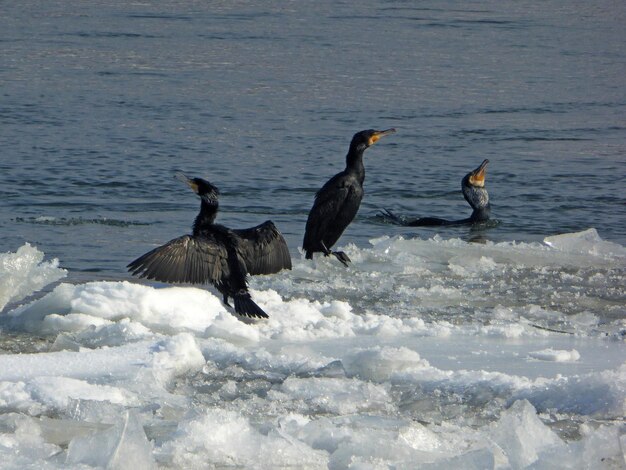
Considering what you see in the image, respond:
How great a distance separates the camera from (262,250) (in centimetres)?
709

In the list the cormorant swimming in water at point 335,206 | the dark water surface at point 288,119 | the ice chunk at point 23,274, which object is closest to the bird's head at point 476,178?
the dark water surface at point 288,119

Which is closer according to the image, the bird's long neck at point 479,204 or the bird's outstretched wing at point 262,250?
the bird's outstretched wing at point 262,250

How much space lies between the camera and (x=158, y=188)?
11422mm

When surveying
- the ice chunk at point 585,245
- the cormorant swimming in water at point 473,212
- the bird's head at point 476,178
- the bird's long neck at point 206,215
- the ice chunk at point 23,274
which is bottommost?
the cormorant swimming in water at point 473,212

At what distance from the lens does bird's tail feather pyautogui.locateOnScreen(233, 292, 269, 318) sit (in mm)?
6441

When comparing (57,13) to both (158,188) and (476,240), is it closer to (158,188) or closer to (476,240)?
(158,188)

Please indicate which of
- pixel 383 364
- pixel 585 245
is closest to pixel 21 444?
pixel 383 364

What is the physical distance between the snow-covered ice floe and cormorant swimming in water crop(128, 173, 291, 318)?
0.11m

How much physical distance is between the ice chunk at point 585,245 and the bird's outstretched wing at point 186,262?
2.74m

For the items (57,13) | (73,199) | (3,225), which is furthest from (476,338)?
(57,13)

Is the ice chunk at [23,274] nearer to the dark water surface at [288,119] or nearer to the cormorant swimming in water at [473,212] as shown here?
the dark water surface at [288,119]

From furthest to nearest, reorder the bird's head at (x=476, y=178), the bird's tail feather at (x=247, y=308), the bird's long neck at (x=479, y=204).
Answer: the bird's head at (x=476, y=178)
the bird's long neck at (x=479, y=204)
the bird's tail feather at (x=247, y=308)

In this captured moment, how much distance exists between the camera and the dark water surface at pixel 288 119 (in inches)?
415

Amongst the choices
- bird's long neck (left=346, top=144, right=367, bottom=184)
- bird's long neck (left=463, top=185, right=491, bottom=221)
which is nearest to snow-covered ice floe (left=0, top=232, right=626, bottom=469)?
bird's long neck (left=346, top=144, right=367, bottom=184)
